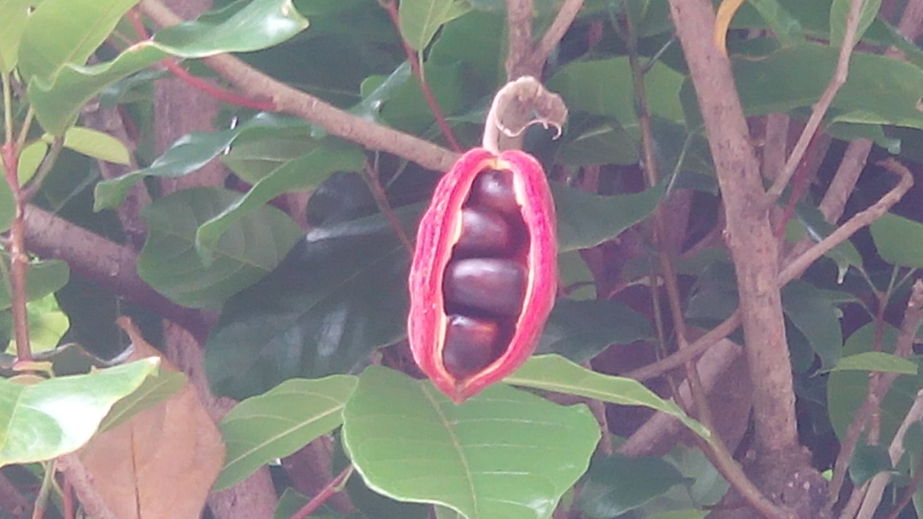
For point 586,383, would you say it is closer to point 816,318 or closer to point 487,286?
point 487,286

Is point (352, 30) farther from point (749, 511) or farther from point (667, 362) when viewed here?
point (749, 511)

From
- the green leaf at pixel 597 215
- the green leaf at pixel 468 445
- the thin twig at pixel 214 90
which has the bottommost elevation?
the green leaf at pixel 468 445

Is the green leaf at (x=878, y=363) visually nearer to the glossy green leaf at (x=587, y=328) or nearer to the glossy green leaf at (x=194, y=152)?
the glossy green leaf at (x=587, y=328)

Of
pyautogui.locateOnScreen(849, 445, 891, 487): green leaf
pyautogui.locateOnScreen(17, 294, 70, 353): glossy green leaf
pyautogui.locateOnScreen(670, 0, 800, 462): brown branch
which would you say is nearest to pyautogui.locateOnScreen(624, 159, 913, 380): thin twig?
pyautogui.locateOnScreen(670, 0, 800, 462): brown branch

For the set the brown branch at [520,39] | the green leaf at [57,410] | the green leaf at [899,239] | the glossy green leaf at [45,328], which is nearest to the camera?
the green leaf at [57,410]

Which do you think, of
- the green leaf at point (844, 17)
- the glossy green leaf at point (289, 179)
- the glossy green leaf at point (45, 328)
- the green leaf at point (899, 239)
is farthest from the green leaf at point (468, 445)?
the glossy green leaf at point (45, 328)

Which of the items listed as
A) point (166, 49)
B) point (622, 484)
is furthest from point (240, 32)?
point (622, 484)
